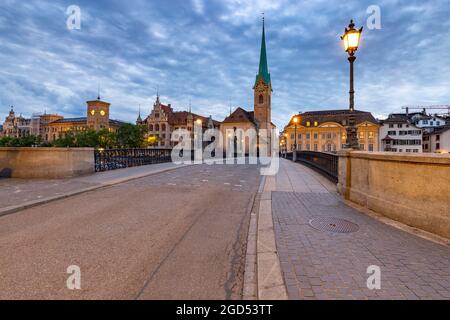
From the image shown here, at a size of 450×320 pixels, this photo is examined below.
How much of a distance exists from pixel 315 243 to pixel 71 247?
420cm

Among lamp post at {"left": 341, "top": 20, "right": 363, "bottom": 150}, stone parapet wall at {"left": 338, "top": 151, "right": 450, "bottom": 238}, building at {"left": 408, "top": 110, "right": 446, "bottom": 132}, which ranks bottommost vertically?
stone parapet wall at {"left": 338, "top": 151, "right": 450, "bottom": 238}

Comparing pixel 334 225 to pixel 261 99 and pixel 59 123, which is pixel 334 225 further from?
pixel 59 123

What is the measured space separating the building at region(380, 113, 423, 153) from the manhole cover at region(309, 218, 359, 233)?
88.6 m

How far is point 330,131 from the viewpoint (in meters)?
84.7

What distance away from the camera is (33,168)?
40.2 ft

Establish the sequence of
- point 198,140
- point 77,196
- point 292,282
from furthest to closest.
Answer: point 198,140, point 77,196, point 292,282

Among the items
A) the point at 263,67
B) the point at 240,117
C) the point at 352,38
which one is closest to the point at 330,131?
the point at 240,117

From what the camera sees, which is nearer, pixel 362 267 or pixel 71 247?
pixel 362 267

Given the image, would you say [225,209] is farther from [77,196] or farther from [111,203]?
[77,196]

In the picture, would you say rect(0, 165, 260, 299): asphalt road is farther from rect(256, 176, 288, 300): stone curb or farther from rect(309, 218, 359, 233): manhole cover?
rect(309, 218, 359, 233): manhole cover

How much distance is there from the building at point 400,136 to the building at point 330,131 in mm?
3212

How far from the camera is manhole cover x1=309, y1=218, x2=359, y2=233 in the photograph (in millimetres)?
5199

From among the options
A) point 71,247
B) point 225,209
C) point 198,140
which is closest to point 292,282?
point 71,247

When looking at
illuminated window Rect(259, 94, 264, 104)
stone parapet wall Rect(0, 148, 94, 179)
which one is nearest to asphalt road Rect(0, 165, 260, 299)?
stone parapet wall Rect(0, 148, 94, 179)
